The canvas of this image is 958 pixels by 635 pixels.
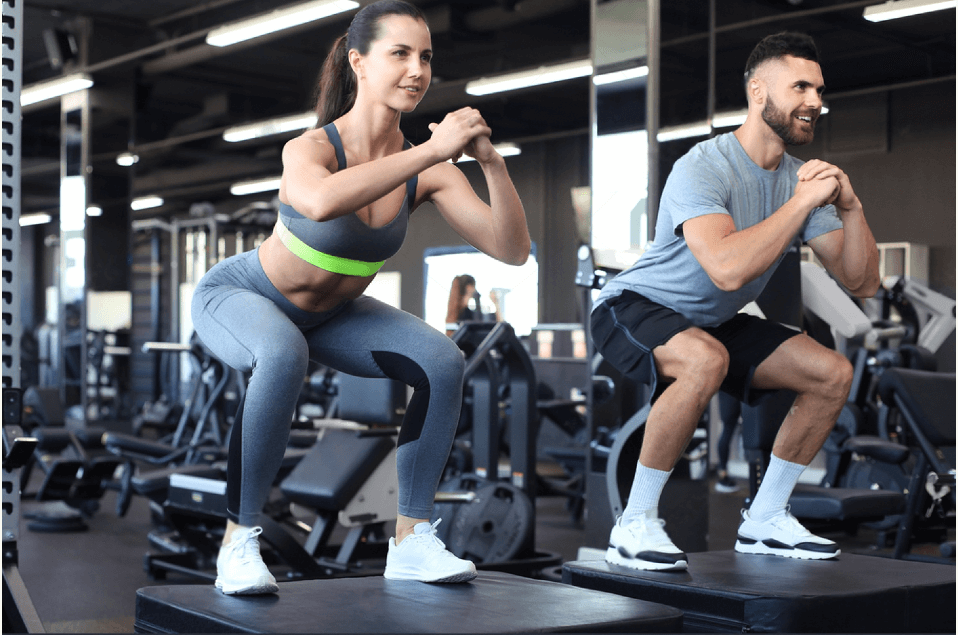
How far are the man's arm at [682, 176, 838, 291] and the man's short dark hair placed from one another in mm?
333

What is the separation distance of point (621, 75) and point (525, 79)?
4659 mm

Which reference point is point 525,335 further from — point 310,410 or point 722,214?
point 722,214

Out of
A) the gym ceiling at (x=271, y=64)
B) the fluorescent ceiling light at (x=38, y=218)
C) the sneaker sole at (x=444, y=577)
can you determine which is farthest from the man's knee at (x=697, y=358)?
the fluorescent ceiling light at (x=38, y=218)


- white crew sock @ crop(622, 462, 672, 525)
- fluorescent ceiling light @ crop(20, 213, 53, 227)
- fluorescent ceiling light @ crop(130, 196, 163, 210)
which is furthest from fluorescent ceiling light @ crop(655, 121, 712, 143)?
fluorescent ceiling light @ crop(20, 213, 53, 227)

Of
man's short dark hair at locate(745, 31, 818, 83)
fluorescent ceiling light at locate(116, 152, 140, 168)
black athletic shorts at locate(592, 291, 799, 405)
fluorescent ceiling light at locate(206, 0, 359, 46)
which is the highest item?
fluorescent ceiling light at locate(206, 0, 359, 46)

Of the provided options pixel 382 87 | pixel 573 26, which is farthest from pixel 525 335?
pixel 382 87

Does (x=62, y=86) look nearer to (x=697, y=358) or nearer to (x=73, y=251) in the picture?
(x=73, y=251)

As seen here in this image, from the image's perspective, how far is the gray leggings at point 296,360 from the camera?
70.9 inches

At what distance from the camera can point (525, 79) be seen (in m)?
8.58

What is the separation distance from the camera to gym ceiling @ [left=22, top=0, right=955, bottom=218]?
287 inches

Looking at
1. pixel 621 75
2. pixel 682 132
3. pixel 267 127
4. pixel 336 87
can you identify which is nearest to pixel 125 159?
pixel 267 127

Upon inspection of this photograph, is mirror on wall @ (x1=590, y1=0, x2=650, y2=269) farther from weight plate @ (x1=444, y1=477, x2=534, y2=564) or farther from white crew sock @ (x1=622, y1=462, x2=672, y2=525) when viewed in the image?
white crew sock @ (x1=622, y1=462, x2=672, y2=525)

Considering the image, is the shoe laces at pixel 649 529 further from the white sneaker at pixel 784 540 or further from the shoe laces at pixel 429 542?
the shoe laces at pixel 429 542

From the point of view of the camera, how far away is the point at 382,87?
185 cm
